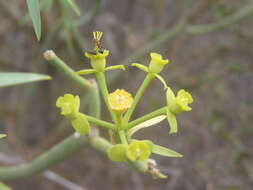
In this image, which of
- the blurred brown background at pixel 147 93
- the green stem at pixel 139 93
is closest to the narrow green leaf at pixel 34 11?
the green stem at pixel 139 93

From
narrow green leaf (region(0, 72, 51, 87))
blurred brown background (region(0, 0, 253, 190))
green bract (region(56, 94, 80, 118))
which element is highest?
blurred brown background (region(0, 0, 253, 190))

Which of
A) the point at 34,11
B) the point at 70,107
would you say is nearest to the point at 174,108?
the point at 70,107

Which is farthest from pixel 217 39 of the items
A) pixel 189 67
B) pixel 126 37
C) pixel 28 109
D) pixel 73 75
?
pixel 73 75

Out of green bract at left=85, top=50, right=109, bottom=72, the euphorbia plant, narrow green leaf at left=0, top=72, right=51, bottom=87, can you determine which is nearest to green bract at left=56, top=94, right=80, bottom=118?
the euphorbia plant

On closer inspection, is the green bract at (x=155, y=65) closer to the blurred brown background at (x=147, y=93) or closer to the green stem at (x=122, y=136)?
the green stem at (x=122, y=136)

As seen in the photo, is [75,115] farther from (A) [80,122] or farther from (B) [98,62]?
(B) [98,62]

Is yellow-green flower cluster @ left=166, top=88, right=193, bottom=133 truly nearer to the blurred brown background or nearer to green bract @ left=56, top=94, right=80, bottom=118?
green bract @ left=56, top=94, right=80, bottom=118
